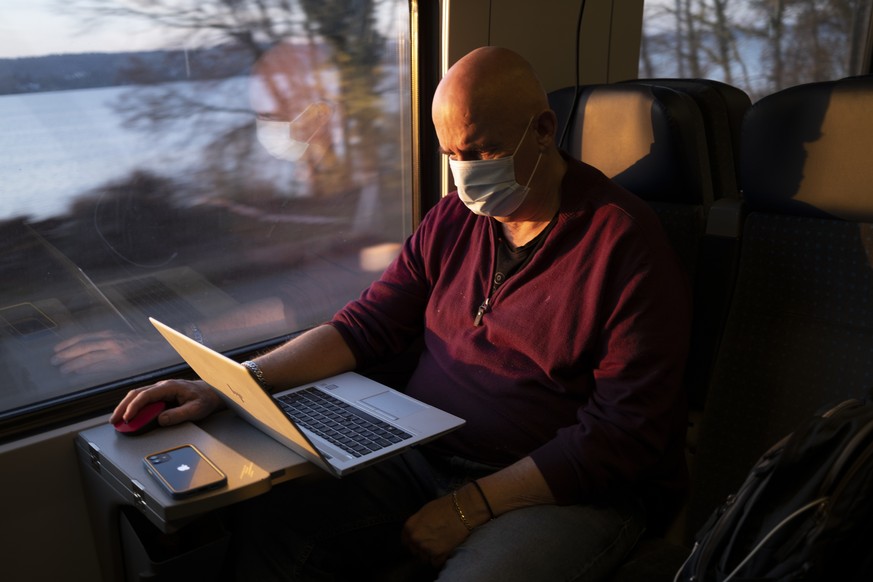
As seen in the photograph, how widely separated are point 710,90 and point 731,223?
0.37 m

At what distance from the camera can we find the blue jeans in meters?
1.33

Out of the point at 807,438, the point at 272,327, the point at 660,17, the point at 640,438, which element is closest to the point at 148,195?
the point at 272,327

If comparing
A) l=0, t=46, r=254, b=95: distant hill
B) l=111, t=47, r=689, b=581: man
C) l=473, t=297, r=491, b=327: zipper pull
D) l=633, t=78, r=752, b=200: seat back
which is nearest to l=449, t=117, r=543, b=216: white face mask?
l=111, t=47, r=689, b=581: man

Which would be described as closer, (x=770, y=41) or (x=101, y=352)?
(x=101, y=352)

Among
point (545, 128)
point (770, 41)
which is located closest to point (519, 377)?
point (545, 128)

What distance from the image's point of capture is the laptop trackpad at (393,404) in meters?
1.54

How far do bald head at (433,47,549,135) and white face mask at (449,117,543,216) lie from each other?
50mm

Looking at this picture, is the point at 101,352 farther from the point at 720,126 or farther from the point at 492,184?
the point at 720,126

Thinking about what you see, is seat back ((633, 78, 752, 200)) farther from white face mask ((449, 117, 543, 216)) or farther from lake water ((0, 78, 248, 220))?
lake water ((0, 78, 248, 220))

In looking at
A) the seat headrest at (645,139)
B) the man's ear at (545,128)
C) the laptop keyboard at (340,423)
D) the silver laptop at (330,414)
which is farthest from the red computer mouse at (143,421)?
the seat headrest at (645,139)

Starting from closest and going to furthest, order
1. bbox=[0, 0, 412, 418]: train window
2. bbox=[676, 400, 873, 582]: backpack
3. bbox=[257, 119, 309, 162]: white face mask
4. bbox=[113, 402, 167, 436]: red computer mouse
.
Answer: bbox=[676, 400, 873, 582]: backpack
bbox=[113, 402, 167, 436]: red computer mouse
bbox=[0, 0, 412, 418]: train window
bbox=[257, 119, 309, 162]: white face mask

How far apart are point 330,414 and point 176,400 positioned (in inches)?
12.4

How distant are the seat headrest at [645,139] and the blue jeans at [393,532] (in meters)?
0.64

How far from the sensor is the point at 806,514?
3.31 feet
